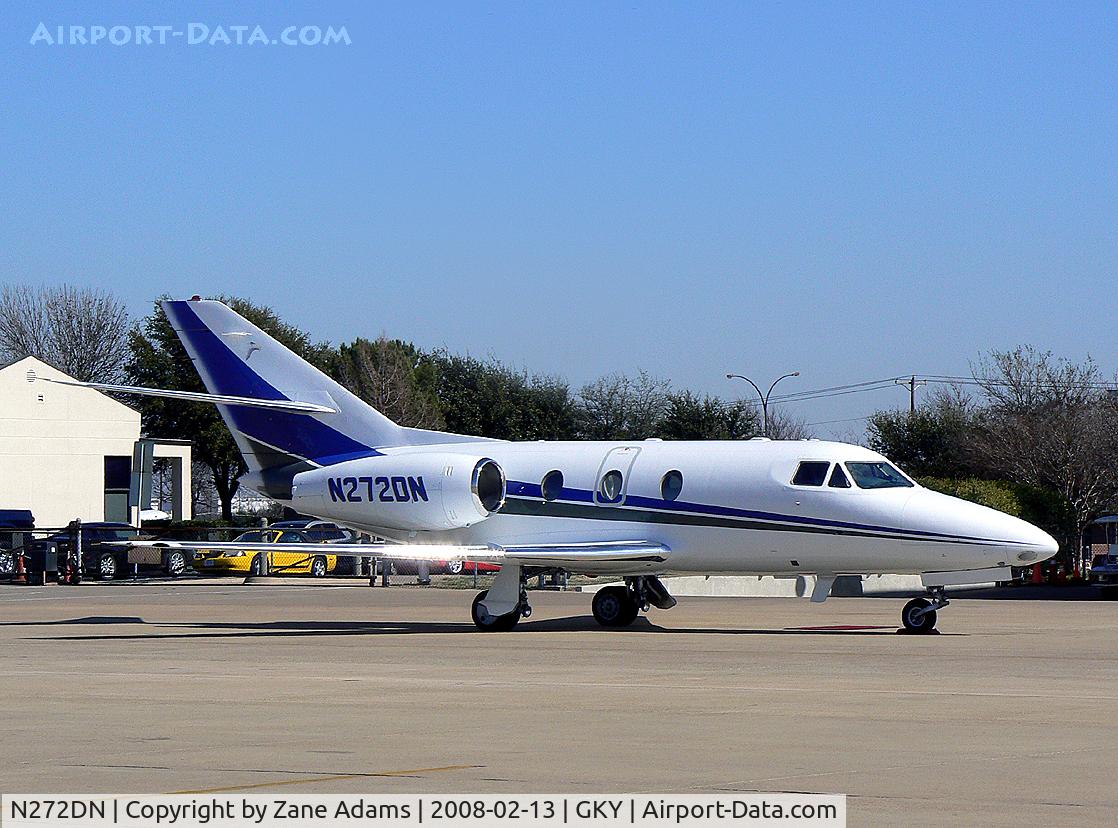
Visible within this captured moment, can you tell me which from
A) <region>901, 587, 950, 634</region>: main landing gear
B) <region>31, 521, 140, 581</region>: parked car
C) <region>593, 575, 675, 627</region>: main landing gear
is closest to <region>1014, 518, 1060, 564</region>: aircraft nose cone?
<region>901, 587, 950, 634</region>: main landing gear

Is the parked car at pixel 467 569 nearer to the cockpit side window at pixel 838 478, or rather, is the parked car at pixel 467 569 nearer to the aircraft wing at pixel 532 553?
→ the aircraft wing at pixel 532 553

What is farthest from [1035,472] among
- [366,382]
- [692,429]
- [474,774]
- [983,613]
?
[474,774]

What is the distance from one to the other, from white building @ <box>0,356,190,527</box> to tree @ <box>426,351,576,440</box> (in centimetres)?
2364

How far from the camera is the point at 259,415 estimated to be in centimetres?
2878

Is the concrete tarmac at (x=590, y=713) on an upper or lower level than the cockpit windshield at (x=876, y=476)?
lower

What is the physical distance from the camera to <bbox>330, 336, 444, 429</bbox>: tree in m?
86.9

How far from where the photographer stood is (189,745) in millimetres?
11297

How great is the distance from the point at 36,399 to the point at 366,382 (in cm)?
2348

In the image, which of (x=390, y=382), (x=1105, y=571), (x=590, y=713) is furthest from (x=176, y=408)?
(x=590, y=713)

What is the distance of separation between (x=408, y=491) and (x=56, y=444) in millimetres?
47188

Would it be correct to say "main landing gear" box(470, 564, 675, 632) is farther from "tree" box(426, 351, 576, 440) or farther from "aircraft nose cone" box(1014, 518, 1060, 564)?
"tree" box(426, 351, 576, 440)

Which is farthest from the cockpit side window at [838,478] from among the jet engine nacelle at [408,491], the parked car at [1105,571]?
the parked car at [1105,571]

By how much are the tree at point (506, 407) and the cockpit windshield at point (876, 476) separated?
65095 mm

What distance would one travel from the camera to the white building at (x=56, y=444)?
69.0m
